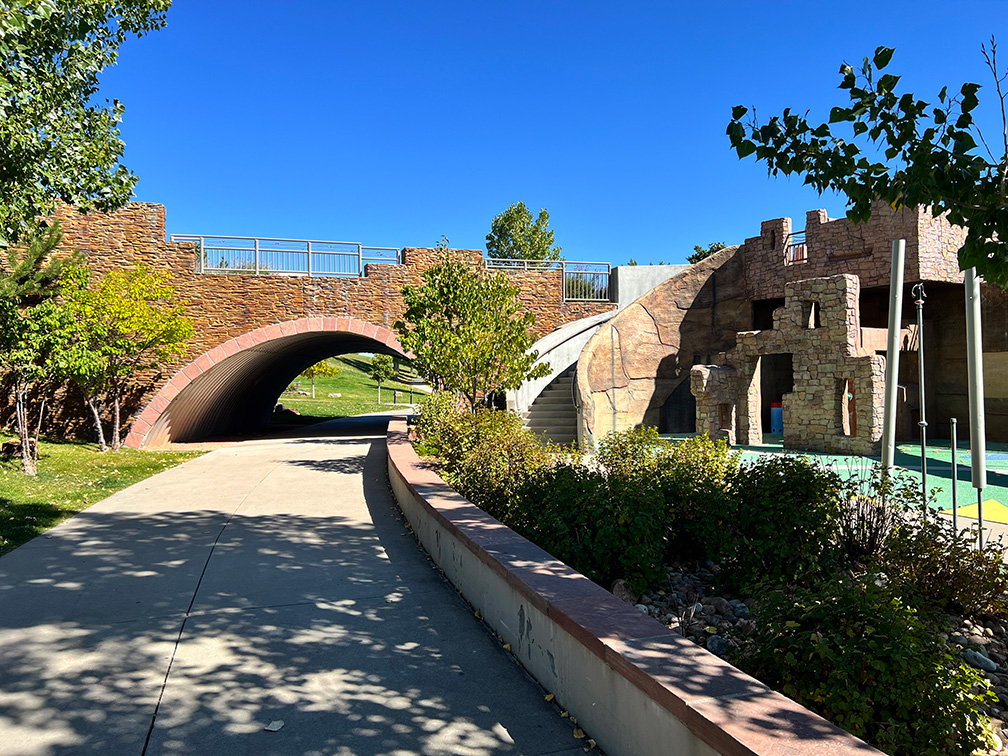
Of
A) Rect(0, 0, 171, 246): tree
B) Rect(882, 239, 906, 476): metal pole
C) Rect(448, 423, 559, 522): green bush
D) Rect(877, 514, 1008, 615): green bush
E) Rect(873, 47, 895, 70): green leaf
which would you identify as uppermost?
Rect(0, 0, 171, 246): tree

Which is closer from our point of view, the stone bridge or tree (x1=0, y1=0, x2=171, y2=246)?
tree (x1=0, y1=0, x2=171, y2=246)

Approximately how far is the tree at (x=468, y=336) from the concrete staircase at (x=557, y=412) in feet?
14.4

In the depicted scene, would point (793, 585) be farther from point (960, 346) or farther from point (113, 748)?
point (960, 346)

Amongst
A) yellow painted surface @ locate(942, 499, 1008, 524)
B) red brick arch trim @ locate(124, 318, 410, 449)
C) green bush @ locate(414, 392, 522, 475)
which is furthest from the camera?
red brick arch trim @ locate(124, 318, 410, 449)

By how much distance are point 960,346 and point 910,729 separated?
814 inches

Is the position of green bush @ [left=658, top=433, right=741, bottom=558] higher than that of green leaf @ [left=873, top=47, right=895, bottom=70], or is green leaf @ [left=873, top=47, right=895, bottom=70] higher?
green leaf @ [left=873, top=47, right=895, bottom=70]

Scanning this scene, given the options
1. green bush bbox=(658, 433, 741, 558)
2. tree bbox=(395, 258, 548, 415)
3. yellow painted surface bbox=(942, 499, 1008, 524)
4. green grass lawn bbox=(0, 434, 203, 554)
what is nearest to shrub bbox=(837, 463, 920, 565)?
green bush bbox=(658, 433, 741, 558)

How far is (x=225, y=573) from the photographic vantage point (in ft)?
19.4

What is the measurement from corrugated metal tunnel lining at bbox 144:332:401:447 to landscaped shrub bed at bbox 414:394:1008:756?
15291 millimetres

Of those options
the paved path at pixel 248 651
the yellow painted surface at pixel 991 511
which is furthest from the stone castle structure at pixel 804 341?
the paved path at pixel 248 651

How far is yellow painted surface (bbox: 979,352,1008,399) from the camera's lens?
18.1 meters

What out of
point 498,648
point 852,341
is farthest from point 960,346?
point 498,648

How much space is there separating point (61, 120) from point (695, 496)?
8.93 m

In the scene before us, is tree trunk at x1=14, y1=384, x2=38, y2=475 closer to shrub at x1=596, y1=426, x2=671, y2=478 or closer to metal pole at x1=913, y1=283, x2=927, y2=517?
shrub at x1=596, y1=426, x2=671, y2=478
